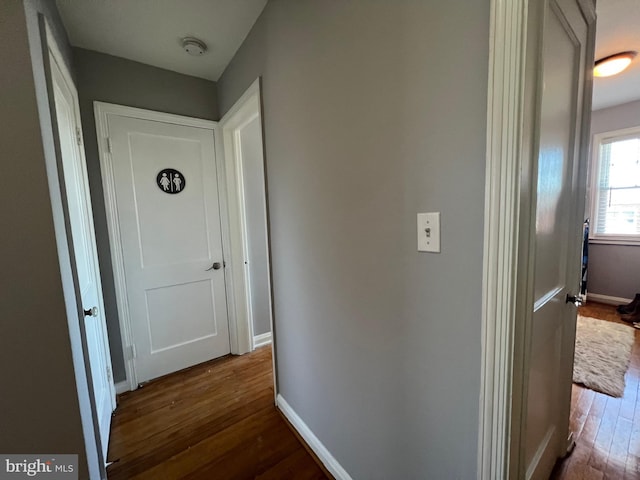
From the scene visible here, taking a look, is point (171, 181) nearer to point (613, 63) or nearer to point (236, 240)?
point (236, 240)

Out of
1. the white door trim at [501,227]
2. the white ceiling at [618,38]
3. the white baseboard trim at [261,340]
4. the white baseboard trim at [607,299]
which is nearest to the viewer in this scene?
the white door trim at [501,227]

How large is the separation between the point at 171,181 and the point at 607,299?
5291mm

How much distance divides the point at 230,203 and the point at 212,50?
1.15 m

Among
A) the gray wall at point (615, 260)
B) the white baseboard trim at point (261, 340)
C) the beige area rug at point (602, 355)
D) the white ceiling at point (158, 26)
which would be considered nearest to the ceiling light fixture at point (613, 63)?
the gray wall at point (615, 260)

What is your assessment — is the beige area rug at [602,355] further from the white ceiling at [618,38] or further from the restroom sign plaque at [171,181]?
the restroom sign plaque at [171,181]

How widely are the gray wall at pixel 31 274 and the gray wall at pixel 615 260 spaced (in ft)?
17.1

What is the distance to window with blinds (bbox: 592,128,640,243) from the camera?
313cm

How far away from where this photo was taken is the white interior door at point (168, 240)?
2.01 m

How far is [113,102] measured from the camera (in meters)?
1.91

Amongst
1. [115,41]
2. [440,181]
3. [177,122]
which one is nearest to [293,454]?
[440,181]

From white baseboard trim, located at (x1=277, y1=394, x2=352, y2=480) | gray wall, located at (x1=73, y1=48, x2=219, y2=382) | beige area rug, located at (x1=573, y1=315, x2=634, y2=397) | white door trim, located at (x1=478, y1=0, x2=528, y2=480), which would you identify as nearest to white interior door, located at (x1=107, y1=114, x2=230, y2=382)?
gray wall, located at (x1=73, y1=48, x2=219, y2=382)

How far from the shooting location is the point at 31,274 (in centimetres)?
87

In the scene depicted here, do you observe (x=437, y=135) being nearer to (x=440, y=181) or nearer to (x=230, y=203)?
(x=440, y=181)

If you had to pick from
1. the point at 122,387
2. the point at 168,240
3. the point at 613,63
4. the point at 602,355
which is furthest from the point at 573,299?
the point at 122,387
